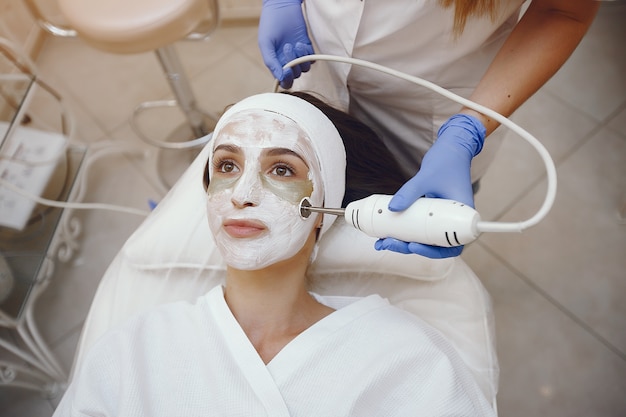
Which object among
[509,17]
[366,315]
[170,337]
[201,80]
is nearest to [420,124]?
[509,17]

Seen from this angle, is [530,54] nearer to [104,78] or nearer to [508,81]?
[508,81]

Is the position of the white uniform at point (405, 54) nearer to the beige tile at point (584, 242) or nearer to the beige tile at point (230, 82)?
the beige tile at point (584, 242)

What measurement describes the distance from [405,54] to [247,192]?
16.5 inches

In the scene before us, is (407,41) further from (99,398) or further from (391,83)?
(99,398)

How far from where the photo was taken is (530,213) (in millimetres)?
1735

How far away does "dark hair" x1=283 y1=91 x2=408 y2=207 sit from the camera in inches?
42.6

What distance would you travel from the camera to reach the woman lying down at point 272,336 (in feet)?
2.84

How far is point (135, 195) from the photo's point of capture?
1951mm

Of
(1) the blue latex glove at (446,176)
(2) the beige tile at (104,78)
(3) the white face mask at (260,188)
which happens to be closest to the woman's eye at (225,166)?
(3) the white face mask at (260,188)

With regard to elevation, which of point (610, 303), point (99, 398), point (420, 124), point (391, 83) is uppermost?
point (391, 83)

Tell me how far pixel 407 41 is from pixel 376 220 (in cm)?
40

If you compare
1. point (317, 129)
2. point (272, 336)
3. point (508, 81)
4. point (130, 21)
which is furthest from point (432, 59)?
point (130, 21)

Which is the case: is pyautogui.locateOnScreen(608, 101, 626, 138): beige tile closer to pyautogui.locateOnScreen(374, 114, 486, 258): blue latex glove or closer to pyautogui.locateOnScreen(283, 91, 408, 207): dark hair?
pyautogui.locateOnScreen(283, 91, 408, 207): dark hair

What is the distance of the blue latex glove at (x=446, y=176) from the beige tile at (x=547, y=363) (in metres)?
0.92
